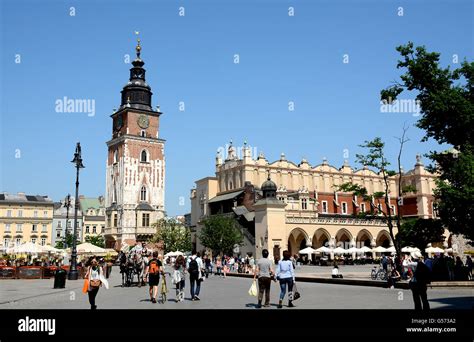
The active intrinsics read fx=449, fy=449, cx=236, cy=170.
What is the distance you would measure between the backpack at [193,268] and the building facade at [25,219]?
256 feet

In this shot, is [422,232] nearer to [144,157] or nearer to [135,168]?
[135,168]

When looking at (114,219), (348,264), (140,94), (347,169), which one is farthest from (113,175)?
(348,264)

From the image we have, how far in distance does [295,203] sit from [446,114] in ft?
118

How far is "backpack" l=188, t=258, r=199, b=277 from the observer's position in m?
15.0

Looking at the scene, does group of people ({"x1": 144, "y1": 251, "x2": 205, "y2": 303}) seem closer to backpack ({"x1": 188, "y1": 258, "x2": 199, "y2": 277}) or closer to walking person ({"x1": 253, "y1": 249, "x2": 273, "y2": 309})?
backpack ({"x1": 188, "y1": 258, "x2": 199, "y2": 277})

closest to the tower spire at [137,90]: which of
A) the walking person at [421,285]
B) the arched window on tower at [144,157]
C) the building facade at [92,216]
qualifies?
the arched window on tower at [144,157]

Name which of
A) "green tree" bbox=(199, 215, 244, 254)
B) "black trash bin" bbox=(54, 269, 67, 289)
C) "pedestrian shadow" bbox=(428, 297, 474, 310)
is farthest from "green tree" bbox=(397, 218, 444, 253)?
"green tree" bbox=(199, 215, 244, 254)

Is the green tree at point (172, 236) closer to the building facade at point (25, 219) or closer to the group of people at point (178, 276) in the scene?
the building facade at point (25, 219)

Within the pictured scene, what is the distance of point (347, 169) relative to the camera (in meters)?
73.0

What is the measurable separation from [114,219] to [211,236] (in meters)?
31.9

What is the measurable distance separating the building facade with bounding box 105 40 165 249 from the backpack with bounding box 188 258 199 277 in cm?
6313

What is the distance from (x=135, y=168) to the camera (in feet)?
260

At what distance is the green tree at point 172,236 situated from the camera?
2753 inches
